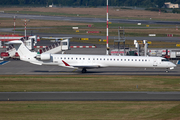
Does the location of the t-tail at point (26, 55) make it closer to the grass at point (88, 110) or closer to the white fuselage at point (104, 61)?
the white fuselage at point (104, 61)

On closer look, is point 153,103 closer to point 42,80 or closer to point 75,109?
point 75,109

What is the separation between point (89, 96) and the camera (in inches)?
1172

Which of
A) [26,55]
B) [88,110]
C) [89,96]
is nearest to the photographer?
[88,110]

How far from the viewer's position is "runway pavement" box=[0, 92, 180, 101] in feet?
93.6

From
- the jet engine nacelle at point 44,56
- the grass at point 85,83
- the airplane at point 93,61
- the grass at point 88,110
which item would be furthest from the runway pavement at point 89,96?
the airplane at point 93,61

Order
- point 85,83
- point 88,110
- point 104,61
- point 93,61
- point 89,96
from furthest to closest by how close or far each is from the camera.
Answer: point 93,61 → point 104,61 → point 85,83 → point 89,96 → point 88,110

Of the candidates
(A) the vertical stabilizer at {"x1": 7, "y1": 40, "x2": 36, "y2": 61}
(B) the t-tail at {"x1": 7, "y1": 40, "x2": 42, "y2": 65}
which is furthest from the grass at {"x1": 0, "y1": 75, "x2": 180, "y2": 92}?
(A) the vertical stabilizer at {"x1": 7, "y1": 40, "x2": 36, "y2": 61}

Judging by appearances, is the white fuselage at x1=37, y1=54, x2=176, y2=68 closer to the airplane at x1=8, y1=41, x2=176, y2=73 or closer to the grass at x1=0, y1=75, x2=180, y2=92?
the airplane at x1=8, y1=41, x2=176, y2=73

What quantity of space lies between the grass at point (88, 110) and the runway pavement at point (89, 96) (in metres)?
1.21

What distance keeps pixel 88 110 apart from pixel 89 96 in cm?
505

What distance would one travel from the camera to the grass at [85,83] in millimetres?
33250

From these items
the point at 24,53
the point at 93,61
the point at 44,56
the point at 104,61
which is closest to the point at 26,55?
the point at 24,53

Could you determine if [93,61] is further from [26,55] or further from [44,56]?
[26,55]

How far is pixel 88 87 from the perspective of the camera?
33781 mm
